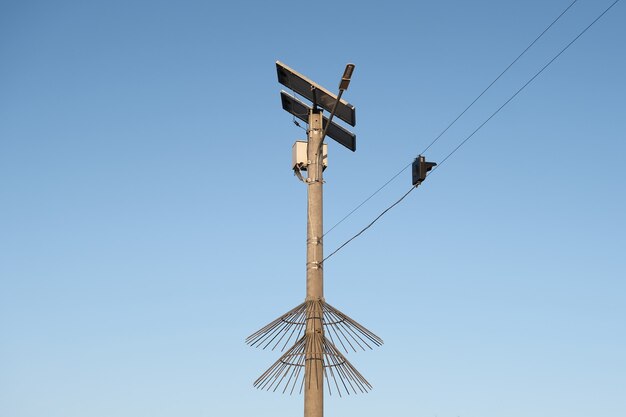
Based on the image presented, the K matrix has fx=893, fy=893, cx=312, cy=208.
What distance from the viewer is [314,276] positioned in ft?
47.8

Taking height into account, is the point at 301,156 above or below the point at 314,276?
above

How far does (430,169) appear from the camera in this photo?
13.6 m

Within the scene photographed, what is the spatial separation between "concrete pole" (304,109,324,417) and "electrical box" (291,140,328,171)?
73 mm

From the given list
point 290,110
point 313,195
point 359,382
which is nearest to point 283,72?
point 290,110

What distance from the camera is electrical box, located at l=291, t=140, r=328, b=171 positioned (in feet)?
50.2

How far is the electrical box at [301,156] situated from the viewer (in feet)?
50.2

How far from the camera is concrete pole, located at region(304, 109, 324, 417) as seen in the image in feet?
45.8

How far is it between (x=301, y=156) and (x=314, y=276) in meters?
2.15

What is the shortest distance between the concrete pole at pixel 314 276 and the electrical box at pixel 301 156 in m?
0.07

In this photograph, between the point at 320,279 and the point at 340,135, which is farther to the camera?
the point at 340,135

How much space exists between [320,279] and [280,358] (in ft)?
4.68

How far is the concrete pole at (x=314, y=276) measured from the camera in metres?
13.9

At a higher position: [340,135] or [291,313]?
[340,135]

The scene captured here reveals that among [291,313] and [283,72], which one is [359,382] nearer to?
[291,313]
